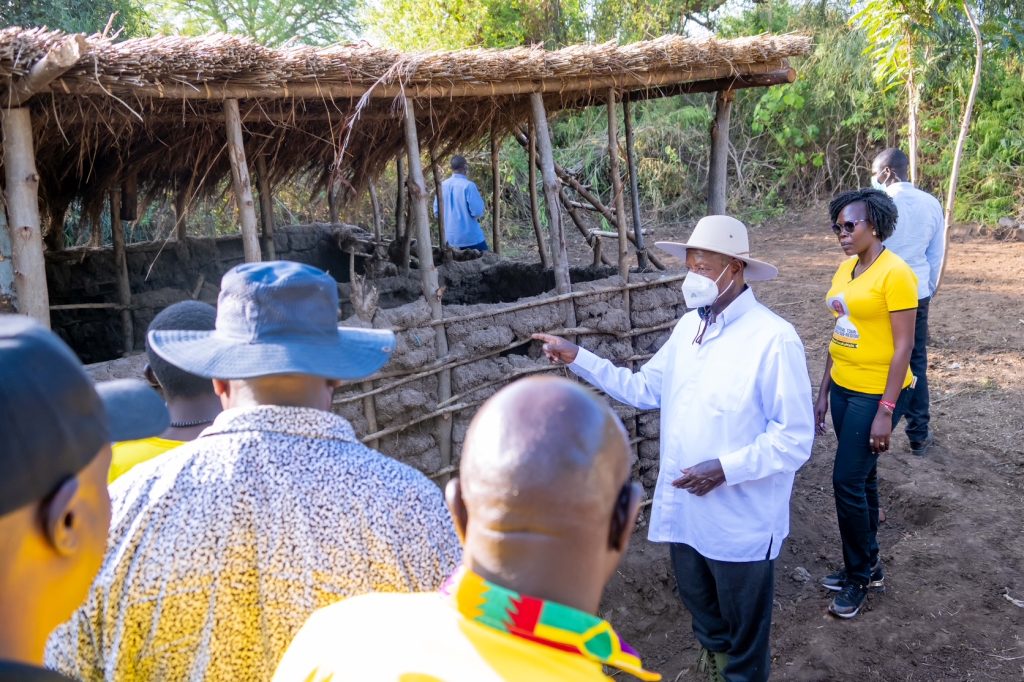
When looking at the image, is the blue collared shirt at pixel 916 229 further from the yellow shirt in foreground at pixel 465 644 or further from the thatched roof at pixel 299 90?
the yellow shirt in foreground at pixel 465 644

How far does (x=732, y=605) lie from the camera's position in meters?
3.26

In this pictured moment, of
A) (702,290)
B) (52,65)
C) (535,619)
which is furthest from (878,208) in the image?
(52,65)

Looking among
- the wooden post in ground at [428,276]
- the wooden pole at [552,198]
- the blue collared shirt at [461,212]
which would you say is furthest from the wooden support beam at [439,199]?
the wooden post in ground at [428,276]

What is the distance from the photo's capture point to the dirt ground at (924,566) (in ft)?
13.9

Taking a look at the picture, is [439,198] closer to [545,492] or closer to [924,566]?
[924,566]

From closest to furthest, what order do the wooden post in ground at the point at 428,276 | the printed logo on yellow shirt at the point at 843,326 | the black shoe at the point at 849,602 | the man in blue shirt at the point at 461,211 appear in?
the printed logo on yellow shirt at the point at 843,326
the black shoe at the point at 849,602
the wooden post in ground at the point at 428,276
the man in blue shirt at the point at 461,211

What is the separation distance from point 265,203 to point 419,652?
7.48 meters

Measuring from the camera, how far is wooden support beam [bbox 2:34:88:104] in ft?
11.5

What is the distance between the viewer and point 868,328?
410 cm

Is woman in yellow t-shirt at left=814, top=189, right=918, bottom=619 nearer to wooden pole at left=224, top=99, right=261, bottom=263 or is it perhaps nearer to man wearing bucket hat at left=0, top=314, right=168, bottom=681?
wooden pole at left=224, top=99, right=261, bottom=263

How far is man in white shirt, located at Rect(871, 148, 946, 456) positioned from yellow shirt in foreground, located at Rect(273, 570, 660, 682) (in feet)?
17.9

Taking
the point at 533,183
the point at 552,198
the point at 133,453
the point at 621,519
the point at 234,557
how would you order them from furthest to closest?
the point at 533,183 → the point at 552,198 → the point at 133,453 → the point at 234,557 → the point at 621,519

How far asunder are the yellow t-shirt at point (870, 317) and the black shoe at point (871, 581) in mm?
1169

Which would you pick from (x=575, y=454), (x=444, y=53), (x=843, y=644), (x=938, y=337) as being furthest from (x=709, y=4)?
(x=575, y=454)
